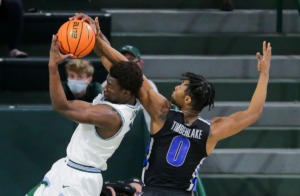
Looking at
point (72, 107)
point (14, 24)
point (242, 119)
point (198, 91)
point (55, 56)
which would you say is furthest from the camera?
point (14, 24)

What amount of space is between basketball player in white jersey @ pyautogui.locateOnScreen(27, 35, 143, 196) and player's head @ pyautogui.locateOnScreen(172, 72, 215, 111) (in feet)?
1.01

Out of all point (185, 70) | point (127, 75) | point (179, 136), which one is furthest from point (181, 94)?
point (185, 70)

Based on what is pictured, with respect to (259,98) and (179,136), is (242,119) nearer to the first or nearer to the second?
(259,98)

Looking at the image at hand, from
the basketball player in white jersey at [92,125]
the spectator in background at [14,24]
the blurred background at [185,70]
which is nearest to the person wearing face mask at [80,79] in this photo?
the blurred background at [185,70]

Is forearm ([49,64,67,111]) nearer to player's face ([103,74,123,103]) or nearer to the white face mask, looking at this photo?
player's face ([103,74,123,103])

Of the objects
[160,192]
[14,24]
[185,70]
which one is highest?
[14,24]

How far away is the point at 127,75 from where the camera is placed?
618 cm

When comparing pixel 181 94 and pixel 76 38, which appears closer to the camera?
pixel 76 38

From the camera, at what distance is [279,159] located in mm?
8555

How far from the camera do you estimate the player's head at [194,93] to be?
6.25m

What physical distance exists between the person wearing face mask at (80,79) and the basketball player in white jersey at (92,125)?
62.9 inches

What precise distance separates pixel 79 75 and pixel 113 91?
6.21ft

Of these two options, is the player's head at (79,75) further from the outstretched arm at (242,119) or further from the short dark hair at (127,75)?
the outstretched arm at (242,119)

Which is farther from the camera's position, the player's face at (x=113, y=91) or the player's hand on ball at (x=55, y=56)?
the player's face at (x=113, y=91)
